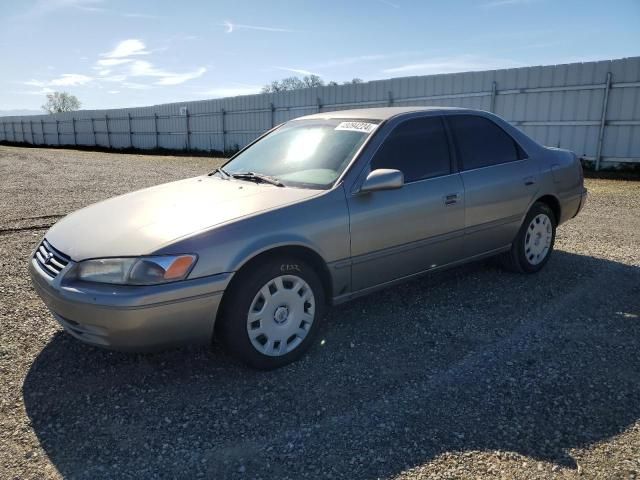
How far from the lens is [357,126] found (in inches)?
153

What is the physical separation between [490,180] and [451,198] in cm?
59

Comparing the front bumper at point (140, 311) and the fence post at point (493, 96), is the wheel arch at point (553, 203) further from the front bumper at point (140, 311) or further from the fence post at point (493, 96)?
the fence post at point (493, 96)

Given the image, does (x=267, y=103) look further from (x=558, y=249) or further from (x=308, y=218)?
(x=308, y=218)

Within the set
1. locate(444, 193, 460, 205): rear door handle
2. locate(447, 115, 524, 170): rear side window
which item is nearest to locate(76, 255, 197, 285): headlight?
locate(444, 193, 460, 205): rear door handle

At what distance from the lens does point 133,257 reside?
2766 mm

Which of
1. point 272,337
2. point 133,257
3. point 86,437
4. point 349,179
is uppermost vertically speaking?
point 349,179

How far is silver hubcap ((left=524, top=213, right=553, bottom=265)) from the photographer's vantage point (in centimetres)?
488

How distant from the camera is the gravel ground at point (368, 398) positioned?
7.79 feet

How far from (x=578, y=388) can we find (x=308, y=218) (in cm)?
191

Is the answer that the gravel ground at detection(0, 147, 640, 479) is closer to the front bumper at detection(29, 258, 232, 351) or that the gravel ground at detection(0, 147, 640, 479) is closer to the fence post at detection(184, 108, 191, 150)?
the front bumper at detection(29, 258, 232, 351)

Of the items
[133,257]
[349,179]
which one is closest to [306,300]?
[349,179]

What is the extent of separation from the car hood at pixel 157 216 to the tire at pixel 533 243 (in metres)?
2.45

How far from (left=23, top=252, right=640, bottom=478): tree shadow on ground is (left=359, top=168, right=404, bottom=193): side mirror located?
3.59ft

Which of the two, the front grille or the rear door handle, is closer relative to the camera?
the front grille
